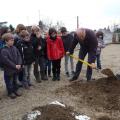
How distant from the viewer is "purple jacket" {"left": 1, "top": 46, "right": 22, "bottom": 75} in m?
8.45

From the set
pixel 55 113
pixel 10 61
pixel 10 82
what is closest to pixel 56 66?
pixel 10 82

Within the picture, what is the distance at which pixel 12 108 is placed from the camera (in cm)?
768

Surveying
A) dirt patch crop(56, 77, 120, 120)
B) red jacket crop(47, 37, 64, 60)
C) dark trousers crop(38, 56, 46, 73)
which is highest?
red jacket crop(47, 37, 64, 60)

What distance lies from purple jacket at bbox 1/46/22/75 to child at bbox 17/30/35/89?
582 millimetres

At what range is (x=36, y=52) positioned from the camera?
33.2 feet

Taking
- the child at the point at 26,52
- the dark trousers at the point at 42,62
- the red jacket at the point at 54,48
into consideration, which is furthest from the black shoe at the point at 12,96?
the red jacket at the point at 54,48

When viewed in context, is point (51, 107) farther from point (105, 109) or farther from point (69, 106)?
point (105, 109)

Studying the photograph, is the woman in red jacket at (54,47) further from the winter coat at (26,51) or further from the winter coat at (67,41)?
the winter coat at (26,51)

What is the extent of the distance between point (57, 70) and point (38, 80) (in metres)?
0.68

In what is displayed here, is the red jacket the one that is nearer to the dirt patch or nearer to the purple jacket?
the dirt patch

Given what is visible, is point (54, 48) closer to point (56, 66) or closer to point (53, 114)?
point (56, 66)

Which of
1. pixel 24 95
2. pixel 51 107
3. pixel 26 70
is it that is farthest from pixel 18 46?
pixel 51 107

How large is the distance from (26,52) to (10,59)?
3.03ft

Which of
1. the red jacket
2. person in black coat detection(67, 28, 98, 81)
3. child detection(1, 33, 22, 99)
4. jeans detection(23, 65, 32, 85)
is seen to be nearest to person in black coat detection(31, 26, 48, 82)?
the red jacket
